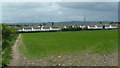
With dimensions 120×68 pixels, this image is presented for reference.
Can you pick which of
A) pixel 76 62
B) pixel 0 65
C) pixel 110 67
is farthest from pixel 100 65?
pixel 0 65

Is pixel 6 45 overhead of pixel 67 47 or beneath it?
overhead

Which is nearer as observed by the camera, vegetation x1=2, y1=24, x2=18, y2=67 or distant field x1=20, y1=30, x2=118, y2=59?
vegetation x1=2, y1=24, x2=18, y2=67

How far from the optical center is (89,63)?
10.2 meters

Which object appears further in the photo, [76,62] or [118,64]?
[76,62]

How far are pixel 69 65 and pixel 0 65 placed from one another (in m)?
2.81

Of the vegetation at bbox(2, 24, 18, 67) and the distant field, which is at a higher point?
the vegetation at bbox(2, 24, 18, 67)

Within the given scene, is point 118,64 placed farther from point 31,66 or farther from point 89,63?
point 31,66

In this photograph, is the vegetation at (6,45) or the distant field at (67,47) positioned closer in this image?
the vegetation at (6,45)

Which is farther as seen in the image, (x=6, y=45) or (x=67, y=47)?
(x=6, y=45)

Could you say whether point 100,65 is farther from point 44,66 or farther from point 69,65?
point 44,66

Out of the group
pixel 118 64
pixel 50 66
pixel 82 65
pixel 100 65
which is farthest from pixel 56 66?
pixel 118 64

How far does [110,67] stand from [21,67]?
360 cm

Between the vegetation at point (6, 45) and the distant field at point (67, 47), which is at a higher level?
the vegetation at point (6, 45)

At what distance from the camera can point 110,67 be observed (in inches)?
369
